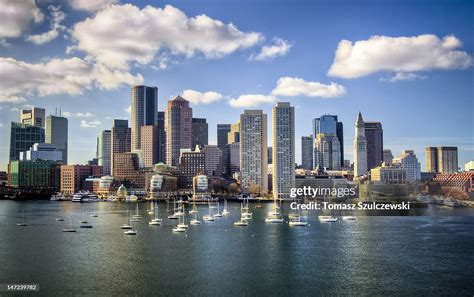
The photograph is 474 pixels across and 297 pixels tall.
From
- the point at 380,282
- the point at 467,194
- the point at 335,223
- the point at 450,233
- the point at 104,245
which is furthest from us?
the point at 467,194

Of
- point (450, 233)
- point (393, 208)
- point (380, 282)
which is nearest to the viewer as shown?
point (380, 282)

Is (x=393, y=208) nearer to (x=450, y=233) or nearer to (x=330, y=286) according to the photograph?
(x=450, y=233)

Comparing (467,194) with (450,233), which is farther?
(467,194)

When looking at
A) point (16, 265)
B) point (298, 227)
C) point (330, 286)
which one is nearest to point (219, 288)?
point (330, 286)

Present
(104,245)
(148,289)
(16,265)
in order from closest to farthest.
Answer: (148,289) < (16,265) < (104,245)

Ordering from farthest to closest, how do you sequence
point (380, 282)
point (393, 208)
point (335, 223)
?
point (393, 208)
point (335, 223)
point (380, 282)

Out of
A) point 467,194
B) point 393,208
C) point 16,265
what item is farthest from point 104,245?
point 467,194

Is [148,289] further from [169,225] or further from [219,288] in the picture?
[169,225]

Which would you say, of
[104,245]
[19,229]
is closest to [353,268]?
[104,245]

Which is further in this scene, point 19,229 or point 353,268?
point 19,229
